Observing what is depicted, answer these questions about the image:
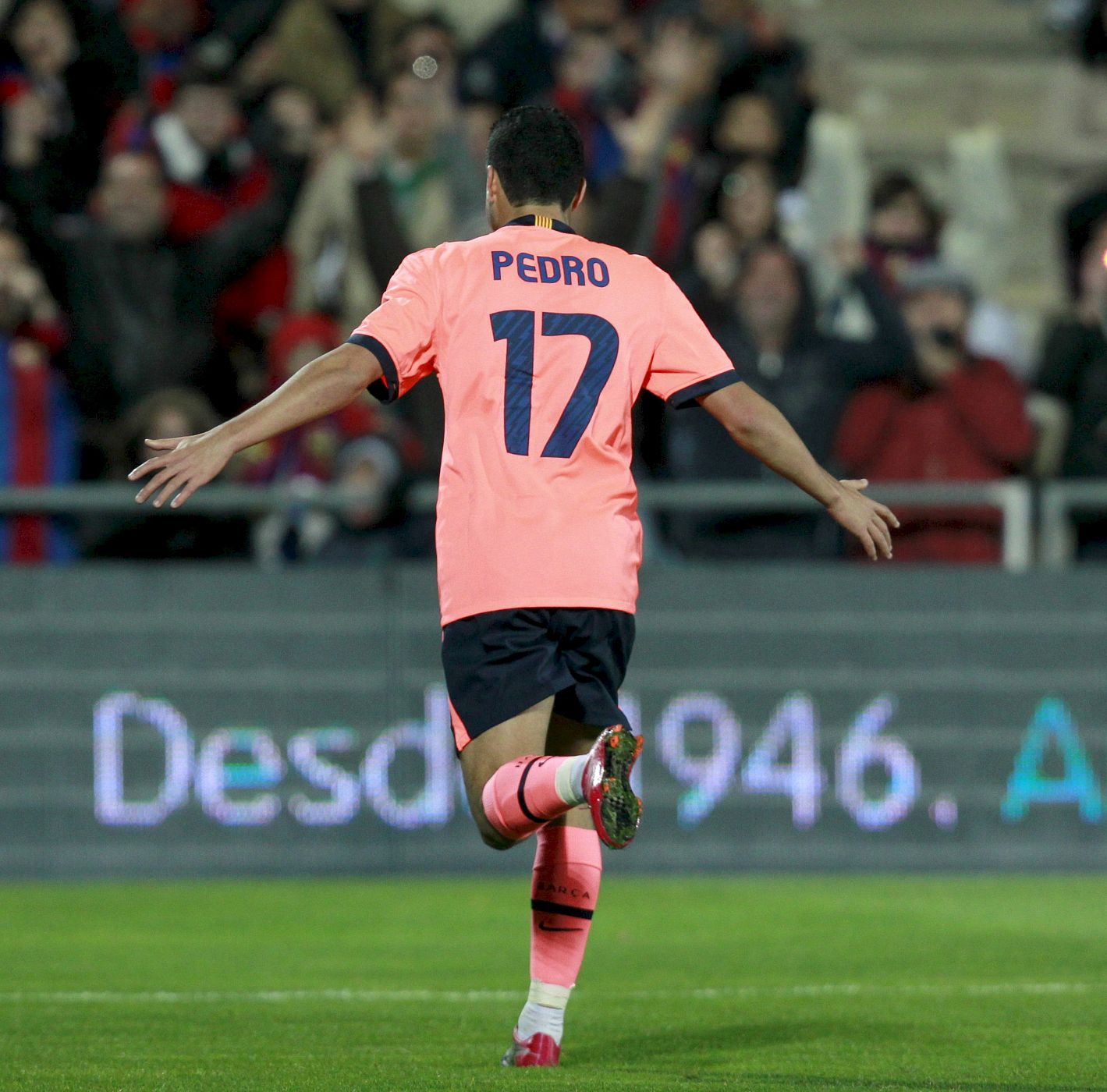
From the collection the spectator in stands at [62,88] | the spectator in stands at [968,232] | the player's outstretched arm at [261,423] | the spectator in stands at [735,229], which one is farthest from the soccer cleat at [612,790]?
the spectator in stands at [62,88]

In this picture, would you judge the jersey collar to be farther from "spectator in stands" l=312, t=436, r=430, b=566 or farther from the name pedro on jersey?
"spectator in stands" l=312, t=436, r=430, b=566

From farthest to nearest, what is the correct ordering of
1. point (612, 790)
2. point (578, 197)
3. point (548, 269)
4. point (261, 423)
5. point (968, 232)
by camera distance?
point (968, 232) < point (578, 197) < point (548, 269) < point (261, 423) < point (612, 790)

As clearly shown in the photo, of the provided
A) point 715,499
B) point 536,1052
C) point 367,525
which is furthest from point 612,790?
point 367,525

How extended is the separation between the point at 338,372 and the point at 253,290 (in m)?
7.30

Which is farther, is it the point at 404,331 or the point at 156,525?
Result: the point at 156,525

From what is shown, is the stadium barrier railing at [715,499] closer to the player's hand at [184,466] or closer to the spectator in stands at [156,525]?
the spectator in stands at [156,525]

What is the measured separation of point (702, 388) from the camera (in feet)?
19.1

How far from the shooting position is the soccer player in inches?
222

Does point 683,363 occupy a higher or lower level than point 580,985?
higher

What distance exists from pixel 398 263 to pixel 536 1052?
Result: 7.01m

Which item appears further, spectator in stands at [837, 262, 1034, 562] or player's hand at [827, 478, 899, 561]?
spectator in stands at [837, 262, 1034, 562]

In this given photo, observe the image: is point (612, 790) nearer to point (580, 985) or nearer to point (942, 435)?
point (580, 985)

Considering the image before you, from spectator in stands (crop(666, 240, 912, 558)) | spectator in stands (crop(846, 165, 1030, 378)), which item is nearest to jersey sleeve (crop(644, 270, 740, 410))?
spectator in stands (crop(666, 240, 912, 558))

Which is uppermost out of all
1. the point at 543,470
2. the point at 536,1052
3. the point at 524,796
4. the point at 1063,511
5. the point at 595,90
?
the point at 595,90
